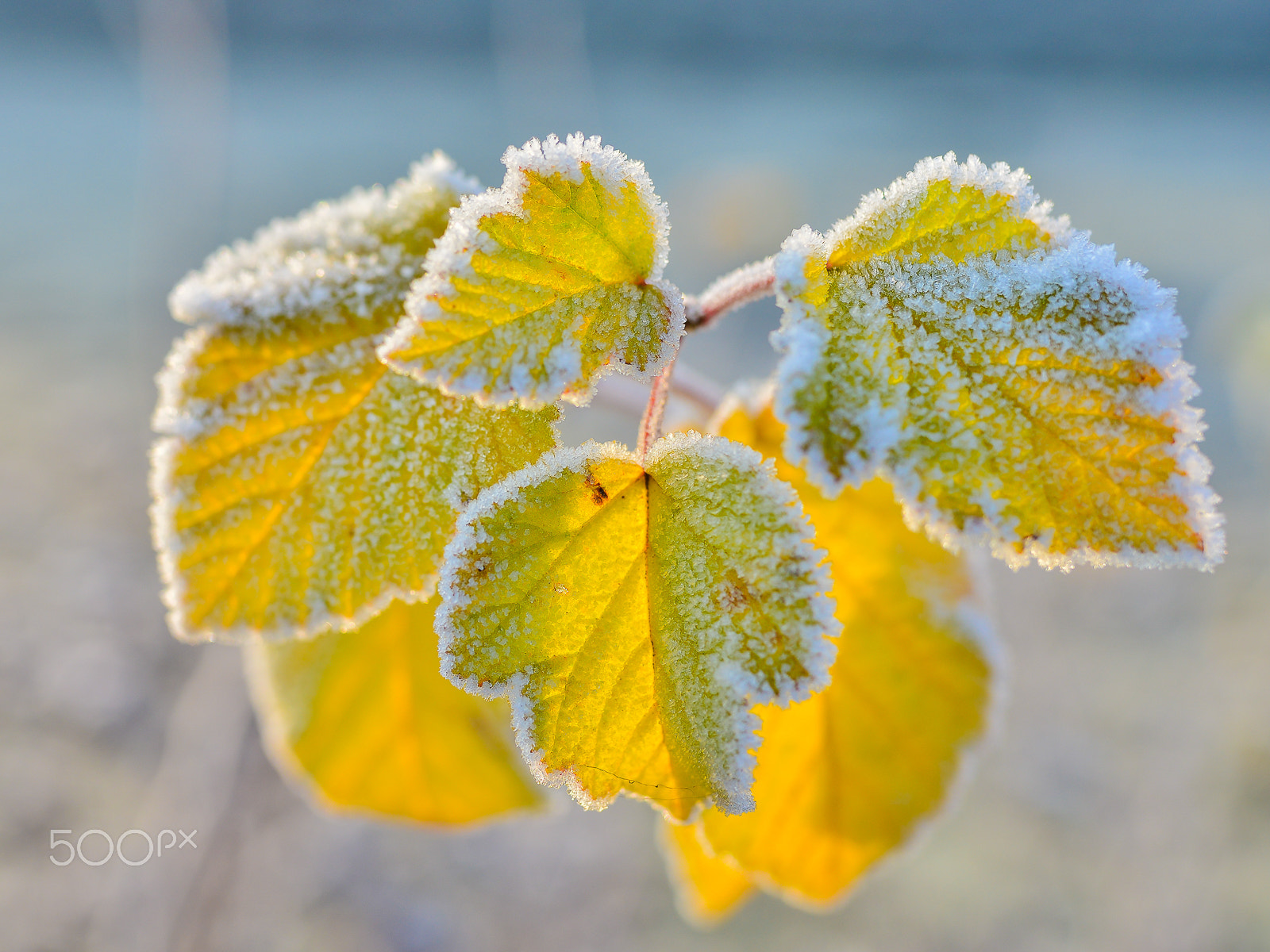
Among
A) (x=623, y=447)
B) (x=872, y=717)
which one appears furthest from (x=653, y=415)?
(x=872, y=717)

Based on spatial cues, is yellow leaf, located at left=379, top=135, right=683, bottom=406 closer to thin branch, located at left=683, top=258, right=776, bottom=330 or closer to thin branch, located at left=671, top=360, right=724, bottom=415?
thin branch, located at left=683, top=258, right=776, bottom=330

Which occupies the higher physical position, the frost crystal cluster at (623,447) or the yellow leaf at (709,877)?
the frost crystal cluster at (623,447)

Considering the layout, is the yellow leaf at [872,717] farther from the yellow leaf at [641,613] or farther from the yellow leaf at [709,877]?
the yellow leaf at [641,613]

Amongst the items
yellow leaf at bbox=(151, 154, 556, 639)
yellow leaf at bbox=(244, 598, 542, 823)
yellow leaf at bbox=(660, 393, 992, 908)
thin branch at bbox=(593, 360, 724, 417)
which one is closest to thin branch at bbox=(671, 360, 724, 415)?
thin branch at bbox=(593, 360, 724, 417)

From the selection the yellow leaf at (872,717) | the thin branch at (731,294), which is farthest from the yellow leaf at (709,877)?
the thin branch at (731,294)

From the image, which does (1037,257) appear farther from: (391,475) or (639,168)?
(391,475)

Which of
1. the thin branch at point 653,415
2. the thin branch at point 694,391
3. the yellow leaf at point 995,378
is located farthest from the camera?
the thin branch at point 694,391

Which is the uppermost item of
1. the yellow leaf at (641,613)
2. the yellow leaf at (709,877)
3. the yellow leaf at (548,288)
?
the yellow leaf at (548,288)
